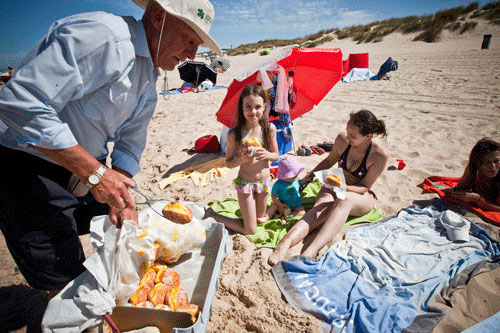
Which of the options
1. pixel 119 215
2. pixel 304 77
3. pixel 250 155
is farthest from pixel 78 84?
pixel 304 77

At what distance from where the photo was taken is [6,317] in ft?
6.19

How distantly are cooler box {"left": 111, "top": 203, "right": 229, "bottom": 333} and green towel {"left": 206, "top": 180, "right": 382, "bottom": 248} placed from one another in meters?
0.55

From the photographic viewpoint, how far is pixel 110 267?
1.47 m

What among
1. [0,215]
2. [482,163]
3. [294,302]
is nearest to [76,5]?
[0,215]

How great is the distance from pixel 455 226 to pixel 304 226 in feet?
5.32

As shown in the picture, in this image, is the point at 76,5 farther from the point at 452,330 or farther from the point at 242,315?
the point at 452,330

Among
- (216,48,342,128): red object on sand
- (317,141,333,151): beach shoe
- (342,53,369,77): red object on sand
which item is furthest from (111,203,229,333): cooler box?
(342,53,369,77): red object on sand

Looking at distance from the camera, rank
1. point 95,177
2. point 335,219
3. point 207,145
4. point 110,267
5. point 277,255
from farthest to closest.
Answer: point 207,145
point 335,219
point 277,255
point 110,267
point 95,177

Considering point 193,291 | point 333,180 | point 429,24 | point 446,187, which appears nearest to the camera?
point 193,291

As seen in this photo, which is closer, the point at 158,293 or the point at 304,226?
the point at 158,293

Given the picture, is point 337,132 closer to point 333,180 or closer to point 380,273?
point 333,180

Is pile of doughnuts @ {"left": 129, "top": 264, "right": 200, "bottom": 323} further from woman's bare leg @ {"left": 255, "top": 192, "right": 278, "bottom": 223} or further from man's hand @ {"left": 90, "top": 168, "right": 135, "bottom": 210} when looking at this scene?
woman's bare leg @ {"left": 255, "top": 192, "right": 278, "bottom": 223}

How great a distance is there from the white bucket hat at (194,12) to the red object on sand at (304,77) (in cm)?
252

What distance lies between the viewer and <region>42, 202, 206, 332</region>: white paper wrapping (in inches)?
51.7
